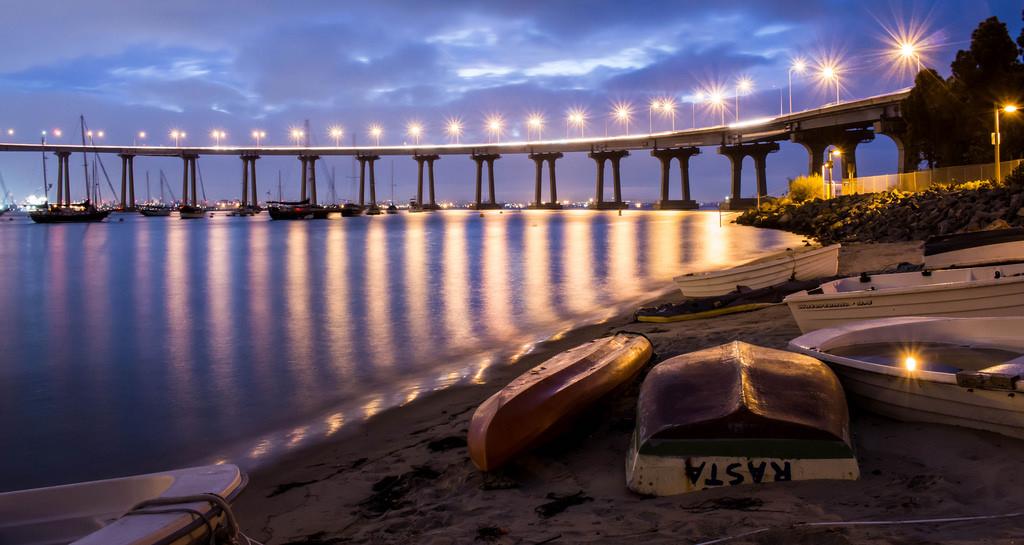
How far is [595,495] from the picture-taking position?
5.88 meters

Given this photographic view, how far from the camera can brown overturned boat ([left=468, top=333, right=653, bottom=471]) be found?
21.5 feet

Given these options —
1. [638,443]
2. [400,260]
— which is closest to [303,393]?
[638,443]

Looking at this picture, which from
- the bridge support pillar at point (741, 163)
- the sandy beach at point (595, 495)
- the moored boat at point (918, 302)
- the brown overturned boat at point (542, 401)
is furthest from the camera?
the bridge support pillar at point (741, 163)

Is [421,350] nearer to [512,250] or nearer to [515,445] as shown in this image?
[515,445]

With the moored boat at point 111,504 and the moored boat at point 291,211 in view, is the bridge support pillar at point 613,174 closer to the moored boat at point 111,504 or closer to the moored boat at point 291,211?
the moored boat at point 291,211

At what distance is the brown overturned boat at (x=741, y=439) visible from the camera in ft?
17.9

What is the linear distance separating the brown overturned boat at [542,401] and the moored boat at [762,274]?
8692 mm

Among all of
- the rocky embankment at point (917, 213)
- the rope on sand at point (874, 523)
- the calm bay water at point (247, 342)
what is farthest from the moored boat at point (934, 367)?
the rocky embankment at point (917, 213)

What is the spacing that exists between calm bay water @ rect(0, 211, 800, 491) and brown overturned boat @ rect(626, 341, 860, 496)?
188 inches

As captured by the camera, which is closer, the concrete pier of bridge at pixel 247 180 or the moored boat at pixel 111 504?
the moored boat at pixel 111 504

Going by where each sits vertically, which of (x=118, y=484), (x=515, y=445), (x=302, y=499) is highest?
(x=118, y=484)

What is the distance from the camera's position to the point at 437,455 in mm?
7512

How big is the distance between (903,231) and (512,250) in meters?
25.0

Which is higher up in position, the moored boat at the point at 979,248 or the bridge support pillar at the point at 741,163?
the bridge support pillar at the point at 741,163
